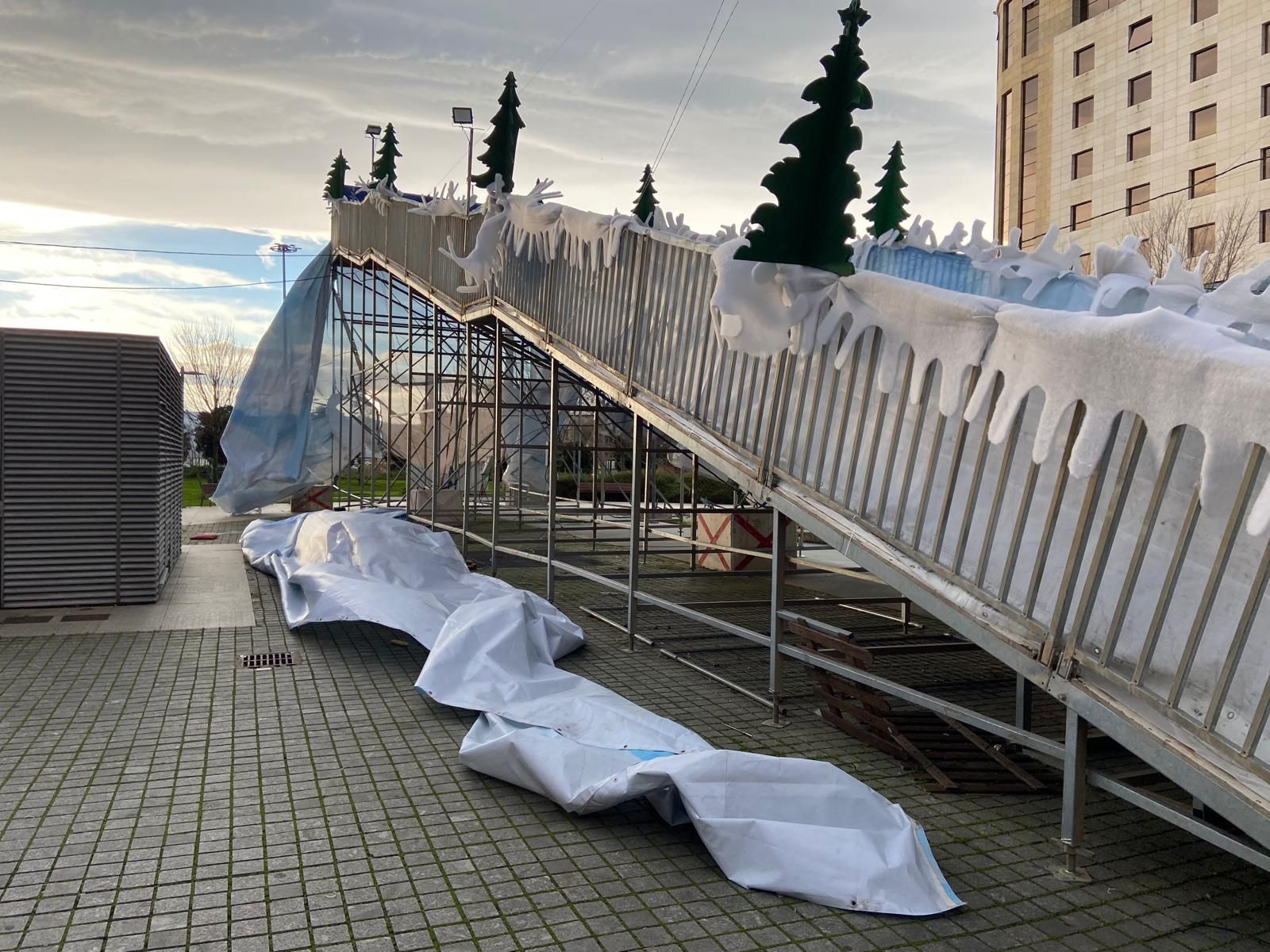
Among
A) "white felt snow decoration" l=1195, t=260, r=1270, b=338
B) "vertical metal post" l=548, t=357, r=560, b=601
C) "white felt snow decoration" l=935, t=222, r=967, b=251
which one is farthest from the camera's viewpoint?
"vertical metal post" l=548, t=357, r=560, b=601

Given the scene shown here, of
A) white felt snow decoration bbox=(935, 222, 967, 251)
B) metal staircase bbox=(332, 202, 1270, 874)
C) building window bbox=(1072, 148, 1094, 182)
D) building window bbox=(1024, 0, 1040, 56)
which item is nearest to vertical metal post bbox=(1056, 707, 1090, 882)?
metal staircase bbox=(332, 202, 1270, 874)

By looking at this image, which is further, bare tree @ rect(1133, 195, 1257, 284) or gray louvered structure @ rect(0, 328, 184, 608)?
bare tree @ rect(1133, 195, 1257, 284)

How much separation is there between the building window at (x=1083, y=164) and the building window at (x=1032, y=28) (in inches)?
231

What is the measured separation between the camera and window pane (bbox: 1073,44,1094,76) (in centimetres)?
3688

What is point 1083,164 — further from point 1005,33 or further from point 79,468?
point 79,468

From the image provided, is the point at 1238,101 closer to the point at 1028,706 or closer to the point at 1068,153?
the point at 1068,153

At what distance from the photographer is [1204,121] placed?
1257 inches

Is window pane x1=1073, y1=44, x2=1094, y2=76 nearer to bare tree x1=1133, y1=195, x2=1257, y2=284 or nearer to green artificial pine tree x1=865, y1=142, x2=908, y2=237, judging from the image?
bare tree x1=1133, y1=195, x2=1257, y2=284

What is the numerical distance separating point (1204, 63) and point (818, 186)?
34144mm

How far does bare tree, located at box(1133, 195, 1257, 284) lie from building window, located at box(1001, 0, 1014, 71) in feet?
44.9

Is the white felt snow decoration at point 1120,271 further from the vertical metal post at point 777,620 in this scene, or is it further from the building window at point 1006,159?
the building window at point 1006,159

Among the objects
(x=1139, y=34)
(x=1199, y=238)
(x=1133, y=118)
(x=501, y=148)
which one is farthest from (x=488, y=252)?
(x=1139, y=34)

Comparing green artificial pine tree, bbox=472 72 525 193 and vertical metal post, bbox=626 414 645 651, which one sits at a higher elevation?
green artificial pine tree, bbox=472 72 525 193

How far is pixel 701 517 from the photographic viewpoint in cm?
1373
